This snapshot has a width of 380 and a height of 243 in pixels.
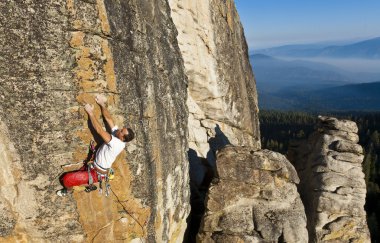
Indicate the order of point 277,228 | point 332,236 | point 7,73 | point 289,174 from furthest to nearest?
point 332,236, point 289,174, point 277,228, point 7,73

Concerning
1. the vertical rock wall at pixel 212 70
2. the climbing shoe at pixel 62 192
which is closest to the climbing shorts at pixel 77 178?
the climbing shoe at pixel 62 192

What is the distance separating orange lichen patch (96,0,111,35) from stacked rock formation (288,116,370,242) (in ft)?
45.6

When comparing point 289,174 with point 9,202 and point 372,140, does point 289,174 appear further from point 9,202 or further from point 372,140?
point 372,140

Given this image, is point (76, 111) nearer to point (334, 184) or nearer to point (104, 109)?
point (104, 109)

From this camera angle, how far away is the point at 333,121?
70.2 feet

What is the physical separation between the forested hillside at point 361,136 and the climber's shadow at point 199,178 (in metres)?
48.5

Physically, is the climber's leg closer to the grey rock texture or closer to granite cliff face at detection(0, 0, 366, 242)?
granite cliff face at detection(0, 0, 366, 242)

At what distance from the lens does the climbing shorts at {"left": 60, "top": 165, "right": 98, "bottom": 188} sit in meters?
10.5

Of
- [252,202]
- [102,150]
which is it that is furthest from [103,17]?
[252,202]

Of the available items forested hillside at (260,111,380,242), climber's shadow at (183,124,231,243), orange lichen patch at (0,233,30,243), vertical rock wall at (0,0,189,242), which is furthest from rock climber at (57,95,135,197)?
forested hillside at (260,111,380,242)

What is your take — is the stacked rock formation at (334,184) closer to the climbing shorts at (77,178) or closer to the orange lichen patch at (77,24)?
the climbing shorts at (77,178)

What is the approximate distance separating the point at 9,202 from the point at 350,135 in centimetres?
1830

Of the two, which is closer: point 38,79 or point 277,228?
point 38,79

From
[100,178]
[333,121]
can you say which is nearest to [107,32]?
[100,178]
